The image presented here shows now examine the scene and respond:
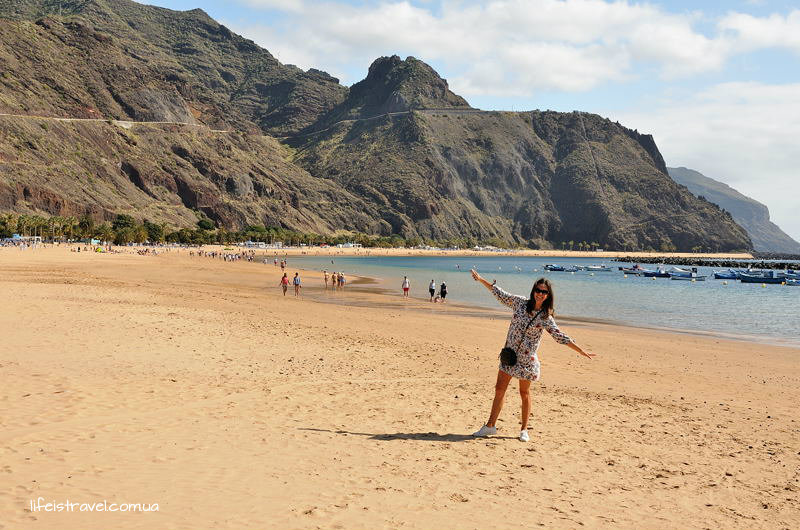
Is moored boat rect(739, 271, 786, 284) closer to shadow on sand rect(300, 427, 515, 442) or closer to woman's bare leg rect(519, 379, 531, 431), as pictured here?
woman's bare leg rect(519, 379, 531, 431)

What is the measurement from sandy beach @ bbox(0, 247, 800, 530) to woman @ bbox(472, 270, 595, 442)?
0.46 m

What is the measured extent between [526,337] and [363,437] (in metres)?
2.54

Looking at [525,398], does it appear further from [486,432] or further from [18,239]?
[18,239]

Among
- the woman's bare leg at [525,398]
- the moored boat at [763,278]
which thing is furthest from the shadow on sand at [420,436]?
the moored boat at [763,278]

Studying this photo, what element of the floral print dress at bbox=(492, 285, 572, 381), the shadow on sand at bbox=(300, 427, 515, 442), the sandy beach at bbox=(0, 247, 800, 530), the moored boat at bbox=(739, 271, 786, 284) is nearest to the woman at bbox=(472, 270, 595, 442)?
the floral print dress at bbox=(492, 285, 572, 381)

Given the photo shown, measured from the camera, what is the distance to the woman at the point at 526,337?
8023 mm

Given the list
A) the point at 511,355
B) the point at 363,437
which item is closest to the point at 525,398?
the point at 511,355

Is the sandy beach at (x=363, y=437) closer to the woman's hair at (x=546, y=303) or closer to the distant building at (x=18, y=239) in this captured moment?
the woman's hair at (x=546, y=303)

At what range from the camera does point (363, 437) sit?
8.09m

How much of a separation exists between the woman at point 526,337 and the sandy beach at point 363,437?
1.50 ft

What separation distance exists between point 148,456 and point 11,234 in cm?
11140

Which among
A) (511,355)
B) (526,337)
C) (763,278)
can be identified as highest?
(763,278)

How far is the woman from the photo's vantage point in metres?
8.02

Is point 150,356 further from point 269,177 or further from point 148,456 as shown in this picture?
point 269,177
